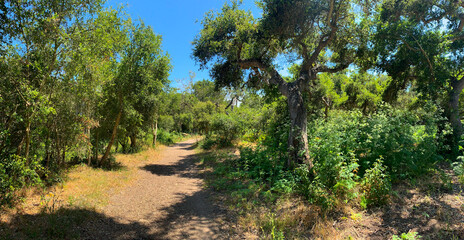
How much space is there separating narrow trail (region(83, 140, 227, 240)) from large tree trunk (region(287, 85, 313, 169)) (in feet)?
9.79

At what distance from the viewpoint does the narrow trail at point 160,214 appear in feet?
15.6

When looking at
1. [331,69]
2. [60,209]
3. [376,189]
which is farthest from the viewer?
[331,69]

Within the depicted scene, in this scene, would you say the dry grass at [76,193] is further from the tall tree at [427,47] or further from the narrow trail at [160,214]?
the tall tree at [427,47]

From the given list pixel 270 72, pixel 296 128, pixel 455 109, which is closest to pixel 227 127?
pixel 270 72

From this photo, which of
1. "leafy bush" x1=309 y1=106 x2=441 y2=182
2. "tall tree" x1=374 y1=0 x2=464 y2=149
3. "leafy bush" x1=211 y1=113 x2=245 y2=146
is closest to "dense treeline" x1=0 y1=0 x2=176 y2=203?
"leafy bush" x1=309 y1=106 x2=441 y2=182

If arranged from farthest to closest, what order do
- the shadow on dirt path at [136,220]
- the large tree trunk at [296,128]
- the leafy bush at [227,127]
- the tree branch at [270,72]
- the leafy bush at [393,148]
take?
1. the leafy bush at [227,127]
2. the tree branch at [270,72]
3. the large tree trunk at [296,128]
4. the leafy bush at [393,148]
5. the shadow on dirt path at [136,220]

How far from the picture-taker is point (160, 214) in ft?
19.6

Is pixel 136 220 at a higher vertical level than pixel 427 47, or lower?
lower

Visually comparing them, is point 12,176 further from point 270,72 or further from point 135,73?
point 270,72

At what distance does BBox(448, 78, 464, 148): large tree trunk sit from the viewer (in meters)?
6.41

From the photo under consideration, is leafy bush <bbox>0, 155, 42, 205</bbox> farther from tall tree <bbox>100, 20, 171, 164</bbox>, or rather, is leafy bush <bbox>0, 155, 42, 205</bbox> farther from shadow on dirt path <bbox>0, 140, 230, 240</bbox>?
tall tree <bbox>100, 20, 171, 164</bbox>

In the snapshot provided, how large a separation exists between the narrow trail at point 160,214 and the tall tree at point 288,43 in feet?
10.9

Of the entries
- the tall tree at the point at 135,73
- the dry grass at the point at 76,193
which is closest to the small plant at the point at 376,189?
the dry grass at the point at 76,193

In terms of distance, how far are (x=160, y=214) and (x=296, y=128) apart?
15.9 feet
